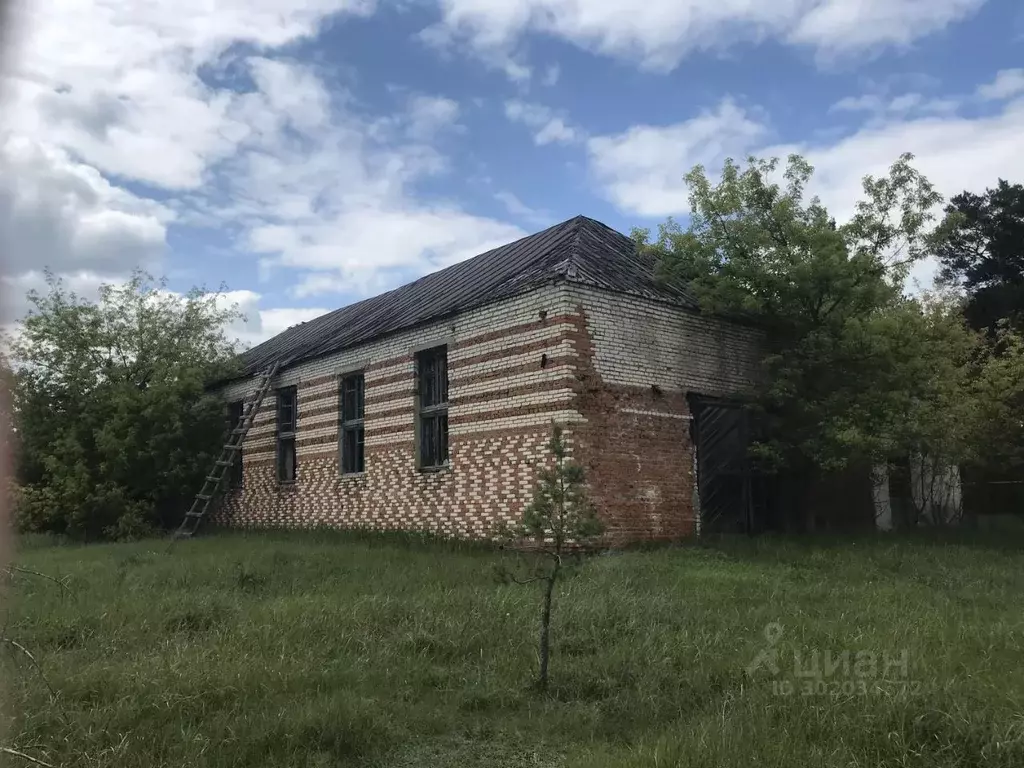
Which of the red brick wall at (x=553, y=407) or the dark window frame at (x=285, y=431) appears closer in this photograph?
the red brick wall at (x=553, y=407)

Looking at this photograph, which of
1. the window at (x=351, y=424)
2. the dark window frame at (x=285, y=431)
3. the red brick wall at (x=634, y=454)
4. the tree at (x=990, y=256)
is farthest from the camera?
the tree at (x=990, y=256)

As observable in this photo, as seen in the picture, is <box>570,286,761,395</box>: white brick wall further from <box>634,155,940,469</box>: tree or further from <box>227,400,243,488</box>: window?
<box>227,400,243,488</box>: window

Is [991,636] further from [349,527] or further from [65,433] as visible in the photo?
[65,433]

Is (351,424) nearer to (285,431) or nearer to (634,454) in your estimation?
(285,431)

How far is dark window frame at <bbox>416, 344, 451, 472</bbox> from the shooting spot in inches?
577

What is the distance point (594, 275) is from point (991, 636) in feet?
25.5

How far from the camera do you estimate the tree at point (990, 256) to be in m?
27.7

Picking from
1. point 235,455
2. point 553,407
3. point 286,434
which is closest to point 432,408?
Answer: point 553,407

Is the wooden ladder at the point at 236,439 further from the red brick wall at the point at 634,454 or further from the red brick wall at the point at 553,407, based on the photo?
the red brick wall at the point at 634,454

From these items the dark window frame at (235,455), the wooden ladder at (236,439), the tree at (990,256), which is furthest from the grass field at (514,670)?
the tree at (990,256)

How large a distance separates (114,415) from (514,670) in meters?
15.9

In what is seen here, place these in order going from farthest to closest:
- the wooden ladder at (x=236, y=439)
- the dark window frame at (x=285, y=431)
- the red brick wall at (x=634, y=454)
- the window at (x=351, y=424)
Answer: the dark window frame at (x=285, y=431)
the wooden ladder at (x=236, y=439)
the window at (x=351, y=424)
the red brick wall at (x=634, y=454)

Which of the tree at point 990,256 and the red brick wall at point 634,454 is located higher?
the tree at point 990,256

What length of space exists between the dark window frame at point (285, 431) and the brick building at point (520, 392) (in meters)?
0.98
